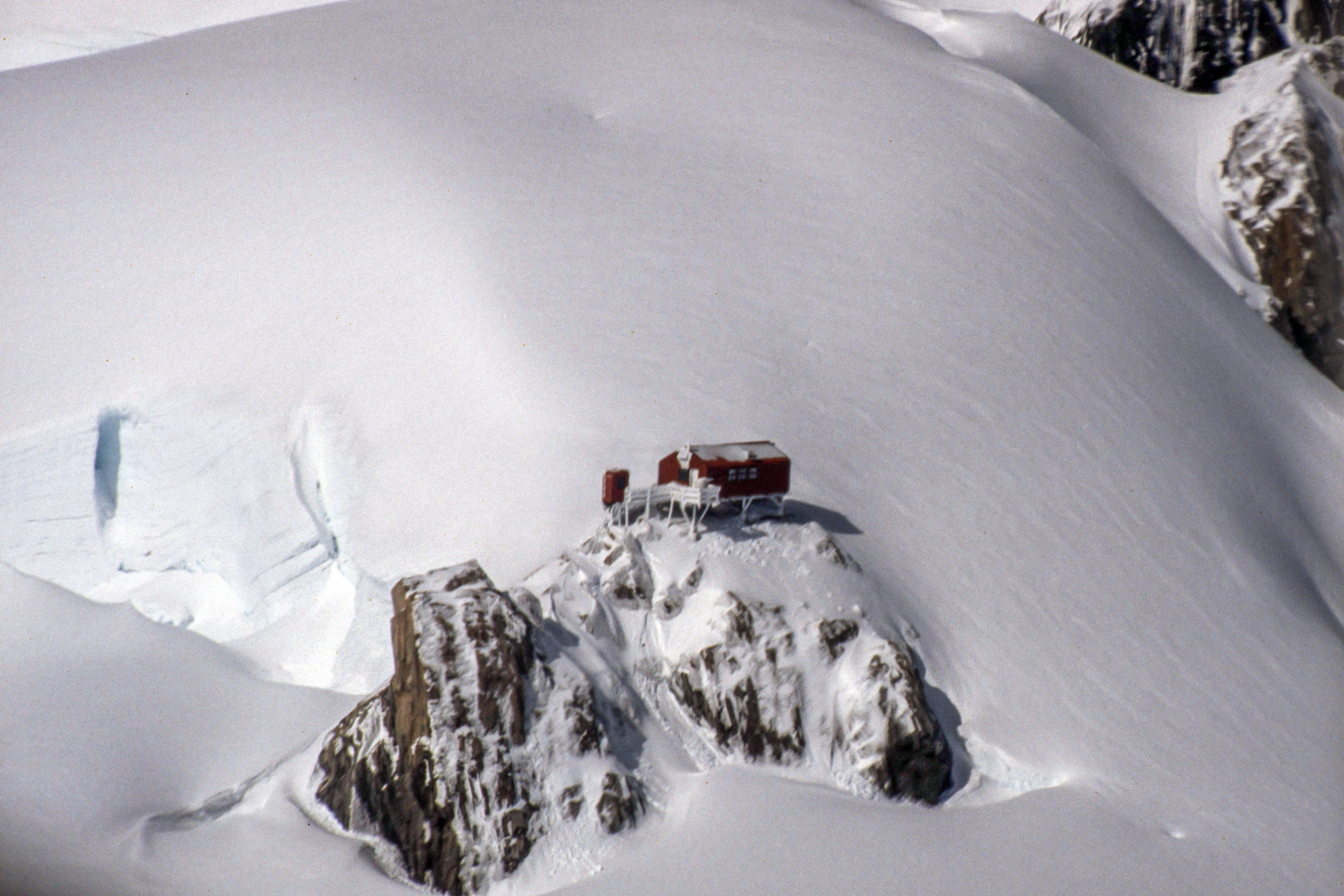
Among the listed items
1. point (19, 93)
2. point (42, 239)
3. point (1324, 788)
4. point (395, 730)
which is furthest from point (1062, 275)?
point (19, 93)

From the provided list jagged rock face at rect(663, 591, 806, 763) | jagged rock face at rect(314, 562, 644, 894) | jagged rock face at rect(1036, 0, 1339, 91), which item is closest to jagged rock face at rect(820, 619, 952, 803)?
jagged rock face at rect(663, 591, 806, 763)

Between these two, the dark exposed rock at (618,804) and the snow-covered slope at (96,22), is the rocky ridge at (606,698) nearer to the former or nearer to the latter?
the dark exposed rock at (618,804)

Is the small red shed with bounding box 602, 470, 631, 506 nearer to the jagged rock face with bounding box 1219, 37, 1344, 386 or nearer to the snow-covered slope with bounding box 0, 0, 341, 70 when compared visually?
the jagged rock face with bounding box 1219, 37, 1344, 386

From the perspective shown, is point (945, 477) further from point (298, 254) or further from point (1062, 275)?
point (298, 254)

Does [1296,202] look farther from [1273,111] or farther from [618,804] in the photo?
[618,804]

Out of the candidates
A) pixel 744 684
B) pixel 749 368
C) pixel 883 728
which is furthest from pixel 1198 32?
pixel 744 684

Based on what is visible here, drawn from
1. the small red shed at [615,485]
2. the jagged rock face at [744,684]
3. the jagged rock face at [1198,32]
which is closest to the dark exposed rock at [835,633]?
the jagged rock face at [744,684]
